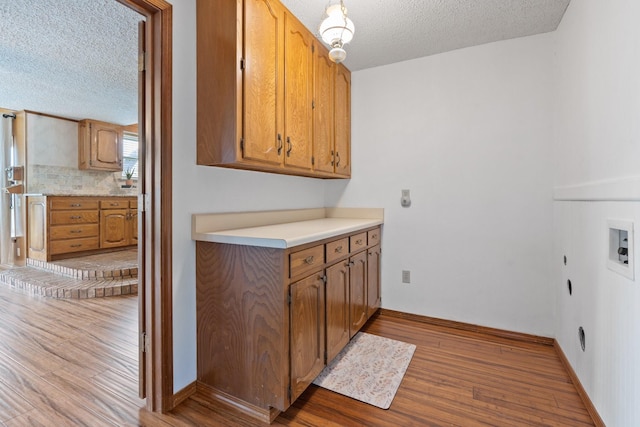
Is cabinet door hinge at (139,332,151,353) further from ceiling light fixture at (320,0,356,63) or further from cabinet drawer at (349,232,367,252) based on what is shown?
ceiling light fixture at (320,0,356,63)

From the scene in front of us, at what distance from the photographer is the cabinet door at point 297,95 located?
2.02 metres

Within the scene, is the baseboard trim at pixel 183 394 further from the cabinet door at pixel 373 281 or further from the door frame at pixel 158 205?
the cabinet door at pixel 373 281

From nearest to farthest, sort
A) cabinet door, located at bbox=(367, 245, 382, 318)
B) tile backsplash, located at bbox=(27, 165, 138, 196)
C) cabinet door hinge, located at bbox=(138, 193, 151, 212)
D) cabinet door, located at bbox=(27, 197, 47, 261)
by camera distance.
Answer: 1. cabinet door hinge, located at bbox=(138, 193, 151, 212)
2. cabinet door, located at bbox=(367, 245, 382, 318)
3. cabinet door, located at bbox=(27, 197, 47, 261)
4. tile backsplash, located at bbox=(27, 165, 138, 196)

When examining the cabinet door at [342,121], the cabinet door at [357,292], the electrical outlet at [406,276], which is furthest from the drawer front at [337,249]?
the electrical outlet at [406,276]

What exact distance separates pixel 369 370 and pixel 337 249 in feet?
2.60

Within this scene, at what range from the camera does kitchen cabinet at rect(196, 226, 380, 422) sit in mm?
1470

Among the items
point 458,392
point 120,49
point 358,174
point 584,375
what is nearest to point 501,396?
point 458,392

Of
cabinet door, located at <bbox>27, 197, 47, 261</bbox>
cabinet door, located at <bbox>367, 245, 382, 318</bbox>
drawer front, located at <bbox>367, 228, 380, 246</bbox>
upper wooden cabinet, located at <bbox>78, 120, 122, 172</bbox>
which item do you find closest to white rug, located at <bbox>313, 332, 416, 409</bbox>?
cabinet door, located at <bbox>367, 245, 382, 318</bbox>

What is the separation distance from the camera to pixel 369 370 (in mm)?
1948

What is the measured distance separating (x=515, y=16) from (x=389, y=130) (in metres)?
1.18

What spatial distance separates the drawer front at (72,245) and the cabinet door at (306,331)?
4.59 m

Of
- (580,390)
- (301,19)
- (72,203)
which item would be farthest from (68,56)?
(580,390)

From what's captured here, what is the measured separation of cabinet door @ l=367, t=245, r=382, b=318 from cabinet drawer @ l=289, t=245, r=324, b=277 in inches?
35.8

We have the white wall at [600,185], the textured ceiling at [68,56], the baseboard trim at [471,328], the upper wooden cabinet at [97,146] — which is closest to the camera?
the white wall at [600,185]
